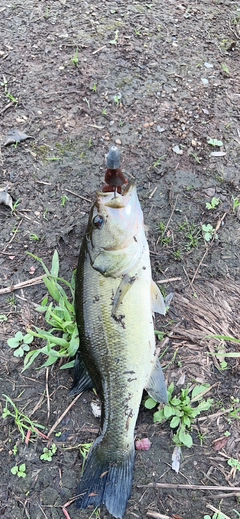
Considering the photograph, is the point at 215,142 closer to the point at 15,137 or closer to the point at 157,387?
the point at 15,137

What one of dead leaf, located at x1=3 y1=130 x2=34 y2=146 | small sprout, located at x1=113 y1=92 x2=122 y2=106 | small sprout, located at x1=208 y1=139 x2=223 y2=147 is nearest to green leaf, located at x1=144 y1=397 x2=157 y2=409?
small sprout, located at x1=208 y1=139 x2=223 y2=147

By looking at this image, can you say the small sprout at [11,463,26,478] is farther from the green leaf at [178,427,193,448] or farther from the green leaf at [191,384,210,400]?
the green leaf at [191,384,210,400]

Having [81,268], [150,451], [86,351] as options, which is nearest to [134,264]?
[81,268]

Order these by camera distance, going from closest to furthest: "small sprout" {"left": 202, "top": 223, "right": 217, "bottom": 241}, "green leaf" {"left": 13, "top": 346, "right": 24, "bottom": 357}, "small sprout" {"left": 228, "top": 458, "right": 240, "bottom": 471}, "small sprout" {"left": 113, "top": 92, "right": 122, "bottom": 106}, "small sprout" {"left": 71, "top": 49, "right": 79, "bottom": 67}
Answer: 1. "small sprout" {"left": 228, "top": 458, "right": 240, "bottom": 471}
2. "green leaf" {"left": 13, "top": 346, "right": 24, "bottom": 357}
3. "small sprout" {"left": 202, "top": 223, "right": 217, "bottom": 241}
4. "small sprout" {"left": 113, "top": 92, "right": 122, "bottom": 106}
5. "small sprout" {"left": 71, "top": 49, "right": 79, "bottom": 67}

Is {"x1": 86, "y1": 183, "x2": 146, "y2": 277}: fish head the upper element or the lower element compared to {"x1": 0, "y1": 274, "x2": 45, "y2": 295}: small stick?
upper

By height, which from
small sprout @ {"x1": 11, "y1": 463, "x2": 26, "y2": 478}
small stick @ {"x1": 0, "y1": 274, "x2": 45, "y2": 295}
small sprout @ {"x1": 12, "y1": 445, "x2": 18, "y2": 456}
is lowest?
small sprout @ {"x1": 11, "y1": 463, "x2": 26, "y2": 478}

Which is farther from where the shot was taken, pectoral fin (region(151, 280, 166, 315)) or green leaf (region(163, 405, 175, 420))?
pectoral fin (region(151, 280, 166, 315))

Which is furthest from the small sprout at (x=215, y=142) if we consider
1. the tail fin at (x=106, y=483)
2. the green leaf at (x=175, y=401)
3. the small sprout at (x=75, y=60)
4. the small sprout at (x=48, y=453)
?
the small sprout at (x=48, y=453)
